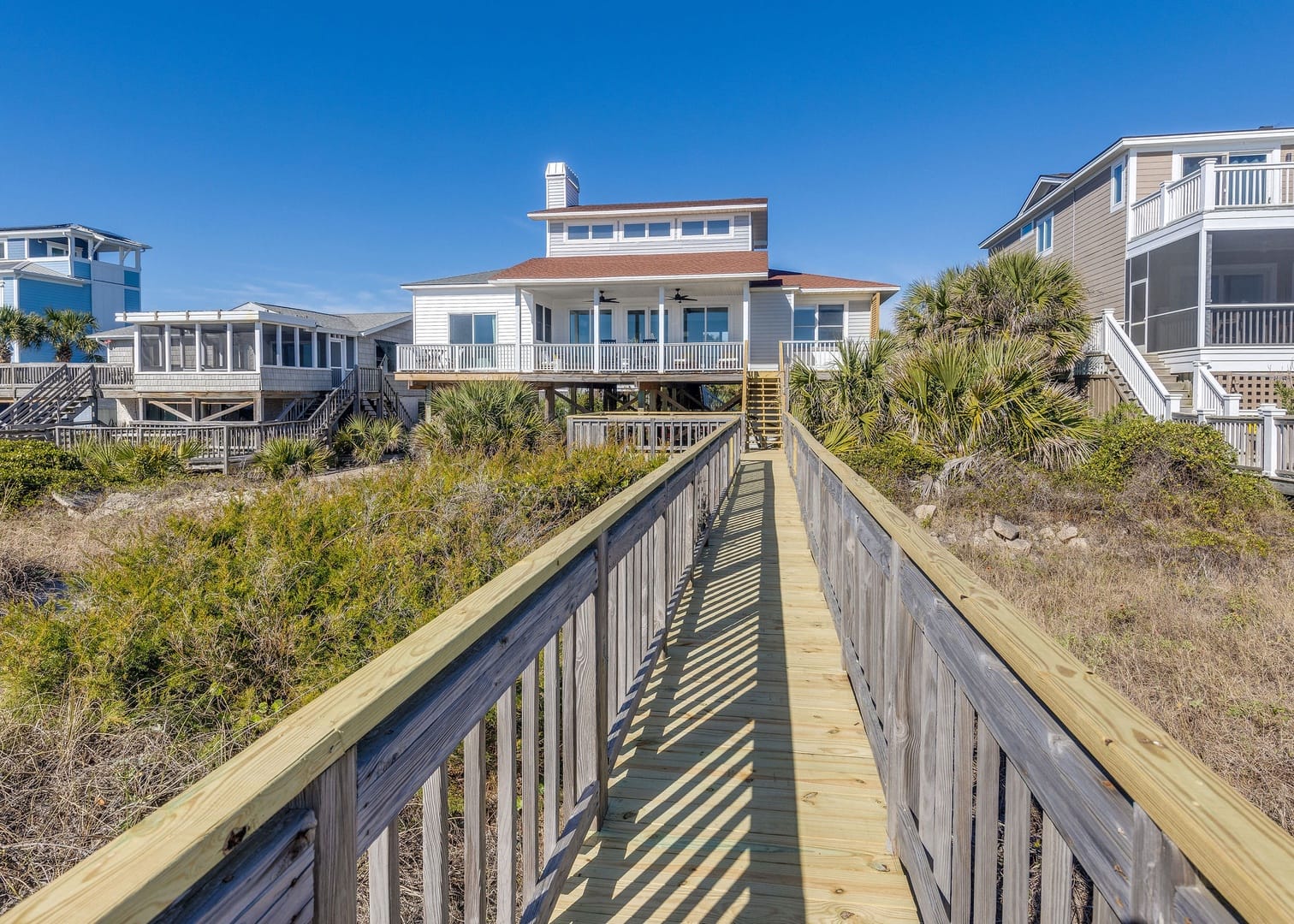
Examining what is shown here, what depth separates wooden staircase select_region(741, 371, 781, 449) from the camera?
20.3 m

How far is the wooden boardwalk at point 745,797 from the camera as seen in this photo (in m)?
2.52

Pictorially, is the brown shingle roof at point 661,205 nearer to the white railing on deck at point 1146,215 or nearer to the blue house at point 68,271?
the white railing on deck at point 1146,215

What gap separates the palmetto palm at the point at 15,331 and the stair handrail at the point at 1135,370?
137ft

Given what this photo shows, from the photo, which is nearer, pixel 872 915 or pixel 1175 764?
pixel 1175 764

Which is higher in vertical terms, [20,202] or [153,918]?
[20,202]

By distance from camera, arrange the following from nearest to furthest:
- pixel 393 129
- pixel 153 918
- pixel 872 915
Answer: pixel 153 918 → pixel 872 915 → pixel 393 129

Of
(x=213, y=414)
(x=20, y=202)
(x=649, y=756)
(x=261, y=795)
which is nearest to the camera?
(x=261, y=795)

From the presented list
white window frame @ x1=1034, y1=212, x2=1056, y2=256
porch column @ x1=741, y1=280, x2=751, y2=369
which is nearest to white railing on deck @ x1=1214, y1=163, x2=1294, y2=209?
white window frame @ x1=1034, y1=212, x2=1056, y2=256

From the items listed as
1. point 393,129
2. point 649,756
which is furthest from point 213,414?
point 649,756

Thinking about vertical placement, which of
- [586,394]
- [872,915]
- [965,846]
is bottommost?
[872,915]

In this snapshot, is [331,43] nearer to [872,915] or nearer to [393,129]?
[393,129]

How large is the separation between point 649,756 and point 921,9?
32.6 meters

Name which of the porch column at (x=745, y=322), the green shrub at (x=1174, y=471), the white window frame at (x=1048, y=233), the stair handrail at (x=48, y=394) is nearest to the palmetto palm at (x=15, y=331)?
the stair handrail at (x=48, y=394)

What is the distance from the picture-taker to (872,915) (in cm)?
243
